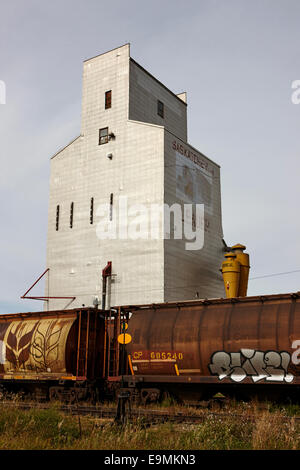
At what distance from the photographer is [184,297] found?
33.6 m

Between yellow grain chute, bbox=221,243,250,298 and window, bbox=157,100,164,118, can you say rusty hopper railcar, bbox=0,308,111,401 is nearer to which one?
yellow grain chute, bbox=221,243,250,298

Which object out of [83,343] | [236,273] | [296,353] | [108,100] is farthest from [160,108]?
[296,353]

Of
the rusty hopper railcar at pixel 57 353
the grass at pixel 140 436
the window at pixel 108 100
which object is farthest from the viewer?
the window at pixel 108 100

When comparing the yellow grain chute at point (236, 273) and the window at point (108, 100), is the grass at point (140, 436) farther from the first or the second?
the window at point (108, 100)

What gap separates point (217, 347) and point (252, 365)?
132 centimetres

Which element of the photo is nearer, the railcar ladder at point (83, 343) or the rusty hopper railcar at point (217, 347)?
the rusty hopper railcar at point (217, 347)

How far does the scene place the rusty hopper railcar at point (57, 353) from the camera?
19375 millimetres

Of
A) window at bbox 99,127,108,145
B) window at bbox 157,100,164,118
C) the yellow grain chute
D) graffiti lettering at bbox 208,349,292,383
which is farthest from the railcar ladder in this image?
window at bbox 157,100,164,118

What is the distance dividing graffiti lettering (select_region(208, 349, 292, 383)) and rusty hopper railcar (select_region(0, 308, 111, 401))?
5.93 meters

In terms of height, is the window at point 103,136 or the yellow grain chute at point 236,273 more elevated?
the window at point 103,136

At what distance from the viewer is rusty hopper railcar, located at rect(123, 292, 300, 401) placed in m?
15.0

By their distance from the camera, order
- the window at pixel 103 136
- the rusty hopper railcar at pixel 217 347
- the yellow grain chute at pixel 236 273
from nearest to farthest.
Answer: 1. the rusty hopper railcar at pixel 217 347
2. the yellow grain chute at pixel 236 273
3. the window at pixel 103 136

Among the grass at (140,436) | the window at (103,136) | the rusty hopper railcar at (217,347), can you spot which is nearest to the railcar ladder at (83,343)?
the rusty hopper railcar at (217,347)

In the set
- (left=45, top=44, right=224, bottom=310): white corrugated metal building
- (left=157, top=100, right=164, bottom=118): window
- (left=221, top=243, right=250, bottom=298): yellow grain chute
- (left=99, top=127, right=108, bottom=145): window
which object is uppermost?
(left=157, top=100, right=164, bottom=118): window
